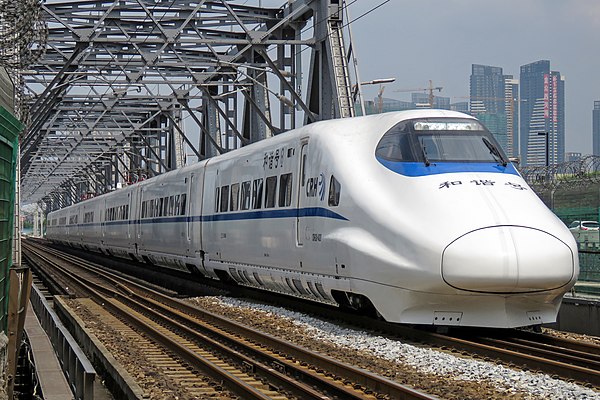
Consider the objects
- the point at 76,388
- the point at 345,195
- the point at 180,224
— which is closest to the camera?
the point at 76,388

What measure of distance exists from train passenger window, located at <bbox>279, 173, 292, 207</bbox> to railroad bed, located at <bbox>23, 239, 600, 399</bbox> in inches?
75.5

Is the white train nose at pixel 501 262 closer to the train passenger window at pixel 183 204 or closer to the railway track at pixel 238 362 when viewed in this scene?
the railway track at pixel 238 362

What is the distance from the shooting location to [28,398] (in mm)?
11750

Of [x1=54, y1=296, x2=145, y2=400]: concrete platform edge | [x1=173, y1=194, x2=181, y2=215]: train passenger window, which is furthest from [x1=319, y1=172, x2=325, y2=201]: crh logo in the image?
[x1=173, y1=194, x2=181, y2=215]: train passenger window

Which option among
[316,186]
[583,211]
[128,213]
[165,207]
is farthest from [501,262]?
[128,213]

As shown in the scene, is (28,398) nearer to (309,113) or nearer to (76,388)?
(76,388)

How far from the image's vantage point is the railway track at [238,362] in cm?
934

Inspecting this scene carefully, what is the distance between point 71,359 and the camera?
9.99m

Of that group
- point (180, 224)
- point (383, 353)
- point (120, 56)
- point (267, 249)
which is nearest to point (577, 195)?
point (267, 249)

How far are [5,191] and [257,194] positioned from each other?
997cm

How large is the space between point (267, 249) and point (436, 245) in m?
6.05

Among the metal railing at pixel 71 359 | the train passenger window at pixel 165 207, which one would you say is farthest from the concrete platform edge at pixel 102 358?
the train passenger window at pixel 165 207

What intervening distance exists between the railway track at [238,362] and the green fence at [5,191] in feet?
7.19

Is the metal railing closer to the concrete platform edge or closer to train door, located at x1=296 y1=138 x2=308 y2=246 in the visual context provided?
the concrete platform edge
